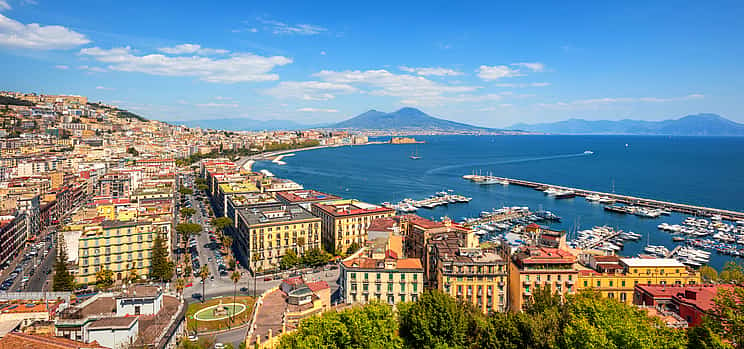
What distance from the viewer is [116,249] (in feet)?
87.9

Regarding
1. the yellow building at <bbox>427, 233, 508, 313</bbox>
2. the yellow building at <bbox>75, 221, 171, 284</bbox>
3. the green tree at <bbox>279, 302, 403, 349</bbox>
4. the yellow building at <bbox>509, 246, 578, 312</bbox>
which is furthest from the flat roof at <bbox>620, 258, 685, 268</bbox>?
the yellow building at <bbox>75, 221, 171, 284</bbox>

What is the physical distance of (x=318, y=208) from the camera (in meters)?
36.2

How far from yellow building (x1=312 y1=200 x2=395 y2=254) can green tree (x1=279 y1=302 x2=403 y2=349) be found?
19.3 meters

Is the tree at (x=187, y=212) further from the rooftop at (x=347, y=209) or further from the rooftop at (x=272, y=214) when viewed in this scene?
the rooftop at (x=347, y=209)

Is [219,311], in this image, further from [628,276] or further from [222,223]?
[628,276]

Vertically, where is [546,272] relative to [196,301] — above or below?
above

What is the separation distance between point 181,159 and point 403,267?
9146 centimetres

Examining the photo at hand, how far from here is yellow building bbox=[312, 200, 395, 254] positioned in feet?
108

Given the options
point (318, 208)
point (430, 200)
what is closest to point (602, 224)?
point (430, 200)

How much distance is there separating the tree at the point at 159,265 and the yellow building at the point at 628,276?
71.7 ft

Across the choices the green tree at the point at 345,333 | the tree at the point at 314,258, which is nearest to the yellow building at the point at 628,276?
the green tree at the point at 345,333

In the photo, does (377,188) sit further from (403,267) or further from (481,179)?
(403,267)

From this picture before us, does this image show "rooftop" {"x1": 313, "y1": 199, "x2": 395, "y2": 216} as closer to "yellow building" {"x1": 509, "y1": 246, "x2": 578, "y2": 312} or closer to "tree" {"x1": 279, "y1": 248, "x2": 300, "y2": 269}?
"tree" {"x1": 279, "y1": 248, "x2": 300, "y2": 269}

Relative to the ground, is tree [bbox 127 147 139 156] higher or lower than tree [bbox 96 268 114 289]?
higher
